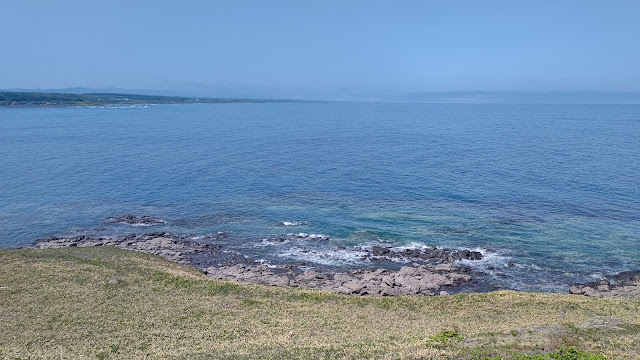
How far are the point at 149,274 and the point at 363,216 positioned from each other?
3527 centimetres

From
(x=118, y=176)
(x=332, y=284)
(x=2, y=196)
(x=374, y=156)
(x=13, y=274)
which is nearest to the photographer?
(x=13, y=274)

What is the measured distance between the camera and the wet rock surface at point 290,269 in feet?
156

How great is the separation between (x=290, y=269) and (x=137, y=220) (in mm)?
31347

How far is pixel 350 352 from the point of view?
97.3 ft

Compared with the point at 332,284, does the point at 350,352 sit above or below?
above

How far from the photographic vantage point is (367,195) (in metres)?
83.9

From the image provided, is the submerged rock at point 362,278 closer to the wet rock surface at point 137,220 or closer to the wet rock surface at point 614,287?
the wet rock surface at point 614,287

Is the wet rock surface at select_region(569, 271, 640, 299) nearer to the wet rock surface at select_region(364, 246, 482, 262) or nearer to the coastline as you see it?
the coastline

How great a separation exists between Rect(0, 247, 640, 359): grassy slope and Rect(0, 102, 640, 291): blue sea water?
12193 millimetres

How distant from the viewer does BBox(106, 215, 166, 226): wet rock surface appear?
70.0 m

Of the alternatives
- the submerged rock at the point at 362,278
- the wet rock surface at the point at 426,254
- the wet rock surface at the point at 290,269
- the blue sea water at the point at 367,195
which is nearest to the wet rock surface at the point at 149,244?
the wet rock surface at the point at 290,269

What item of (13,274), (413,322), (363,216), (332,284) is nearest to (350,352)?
(413,322)

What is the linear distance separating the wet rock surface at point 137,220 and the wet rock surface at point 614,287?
58.0 meters

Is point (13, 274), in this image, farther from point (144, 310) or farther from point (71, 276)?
point (144, 310)
